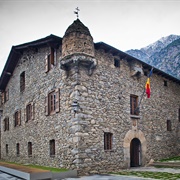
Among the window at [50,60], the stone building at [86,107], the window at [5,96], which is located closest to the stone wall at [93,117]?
the stone building at [86,107]

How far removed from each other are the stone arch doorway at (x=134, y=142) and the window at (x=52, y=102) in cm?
414

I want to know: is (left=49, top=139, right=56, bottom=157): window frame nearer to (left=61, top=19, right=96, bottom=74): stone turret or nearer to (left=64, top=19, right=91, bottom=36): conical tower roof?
(left=61, top=19, right=96, bottom=74): stone turret

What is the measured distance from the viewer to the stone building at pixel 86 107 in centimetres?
1090

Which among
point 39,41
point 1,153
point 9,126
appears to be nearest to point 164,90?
point 39,41

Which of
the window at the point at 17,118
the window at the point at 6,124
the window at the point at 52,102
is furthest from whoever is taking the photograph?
the window at the point at 6,124

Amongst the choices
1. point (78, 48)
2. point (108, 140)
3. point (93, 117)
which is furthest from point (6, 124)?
point (78, 48)

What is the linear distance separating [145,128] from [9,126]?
1130 centimetres

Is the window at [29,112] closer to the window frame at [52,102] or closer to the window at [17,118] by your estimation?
the window at [17,118]

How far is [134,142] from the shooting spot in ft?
45.9

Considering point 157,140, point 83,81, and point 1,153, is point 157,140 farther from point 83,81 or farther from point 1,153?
point 1,153

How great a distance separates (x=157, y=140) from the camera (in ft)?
50.0

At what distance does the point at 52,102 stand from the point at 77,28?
4261 millimetres

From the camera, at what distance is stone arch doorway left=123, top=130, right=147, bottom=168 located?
1267cm

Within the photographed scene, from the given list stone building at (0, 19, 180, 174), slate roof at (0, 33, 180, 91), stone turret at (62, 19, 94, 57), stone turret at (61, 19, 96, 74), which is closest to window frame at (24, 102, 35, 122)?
stone building at (0, 19, 180, 174)
